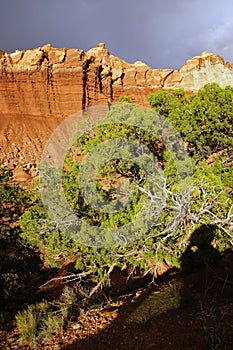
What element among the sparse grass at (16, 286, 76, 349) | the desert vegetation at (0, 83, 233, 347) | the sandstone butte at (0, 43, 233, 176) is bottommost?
the sparse grass at (16, 286, 76, 349)

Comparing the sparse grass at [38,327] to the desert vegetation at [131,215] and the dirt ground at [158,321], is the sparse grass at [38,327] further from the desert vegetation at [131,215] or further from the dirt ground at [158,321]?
the dirt ground at [158,321]

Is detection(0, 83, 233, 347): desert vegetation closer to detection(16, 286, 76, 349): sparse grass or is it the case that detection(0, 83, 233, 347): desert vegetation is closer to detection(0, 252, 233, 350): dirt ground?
detection(16, 286, 76, 349): sparse grass

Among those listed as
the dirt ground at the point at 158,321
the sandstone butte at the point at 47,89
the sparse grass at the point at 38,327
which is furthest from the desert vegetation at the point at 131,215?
the sandstone butte at the point at 47,89

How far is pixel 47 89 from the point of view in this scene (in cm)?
4159

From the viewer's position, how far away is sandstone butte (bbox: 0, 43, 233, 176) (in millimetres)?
36344

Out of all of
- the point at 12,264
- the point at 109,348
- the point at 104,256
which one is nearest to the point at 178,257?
the point at 104,256

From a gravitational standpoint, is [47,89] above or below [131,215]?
above

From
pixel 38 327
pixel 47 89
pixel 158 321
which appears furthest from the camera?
pixel 47 89

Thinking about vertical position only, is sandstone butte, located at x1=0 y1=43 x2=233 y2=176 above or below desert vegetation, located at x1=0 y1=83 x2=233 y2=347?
above

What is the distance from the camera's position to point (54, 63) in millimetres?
41250

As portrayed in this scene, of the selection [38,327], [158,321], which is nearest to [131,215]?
[158,321]

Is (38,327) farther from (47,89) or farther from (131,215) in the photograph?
(47,89)

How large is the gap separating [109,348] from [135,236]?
97.7 inches

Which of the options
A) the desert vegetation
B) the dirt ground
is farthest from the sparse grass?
the dirt ground
